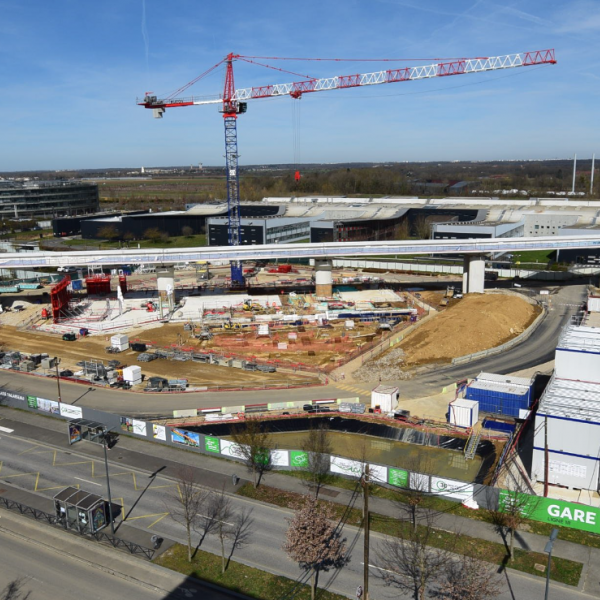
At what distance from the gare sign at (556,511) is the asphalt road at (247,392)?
1436cm

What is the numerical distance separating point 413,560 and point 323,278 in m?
48.7

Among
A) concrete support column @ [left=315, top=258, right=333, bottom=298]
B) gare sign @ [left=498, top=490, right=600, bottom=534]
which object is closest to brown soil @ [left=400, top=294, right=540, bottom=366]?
concrete support column @ [left=315, top=258, right=333, bottom=298]

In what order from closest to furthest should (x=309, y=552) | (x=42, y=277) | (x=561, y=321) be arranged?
(x=309, y=552) < (x=561, y=321) < (x=42, y=277)

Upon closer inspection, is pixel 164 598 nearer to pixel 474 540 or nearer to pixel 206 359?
pixel 474 540

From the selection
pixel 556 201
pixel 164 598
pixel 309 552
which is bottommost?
→ pixel 164 598

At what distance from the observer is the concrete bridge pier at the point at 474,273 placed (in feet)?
212

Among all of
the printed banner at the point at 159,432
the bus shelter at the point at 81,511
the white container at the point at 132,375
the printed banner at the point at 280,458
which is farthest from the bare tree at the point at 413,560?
the white container at the point at 132,375

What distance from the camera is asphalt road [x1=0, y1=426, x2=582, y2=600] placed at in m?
21.0

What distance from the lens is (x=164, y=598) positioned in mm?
20516

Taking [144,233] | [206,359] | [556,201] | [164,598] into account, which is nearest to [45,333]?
[206,359]

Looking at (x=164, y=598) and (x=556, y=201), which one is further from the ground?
(x=556, y=201)

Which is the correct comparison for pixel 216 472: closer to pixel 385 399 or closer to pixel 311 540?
pixel 311 540

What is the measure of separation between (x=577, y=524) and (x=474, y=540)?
454 cm

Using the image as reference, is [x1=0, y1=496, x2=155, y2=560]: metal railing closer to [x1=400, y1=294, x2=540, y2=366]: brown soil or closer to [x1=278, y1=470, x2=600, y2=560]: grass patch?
[x1=278, y1=470, x2=600, y2=560]: grass patch
